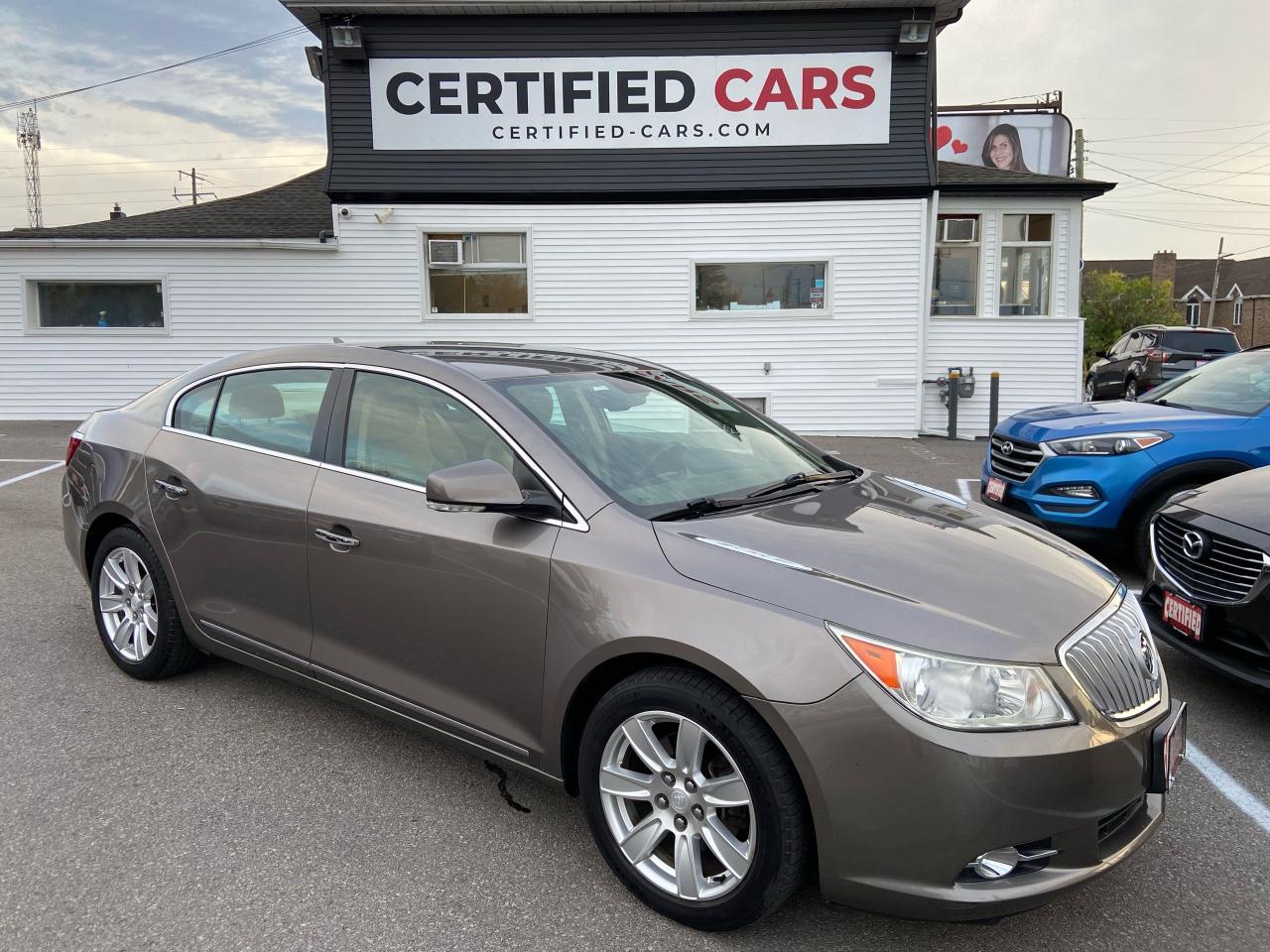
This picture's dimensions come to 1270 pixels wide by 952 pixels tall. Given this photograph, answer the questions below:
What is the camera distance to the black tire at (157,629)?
394 cm

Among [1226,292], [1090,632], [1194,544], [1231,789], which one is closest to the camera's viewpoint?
[1090,632]

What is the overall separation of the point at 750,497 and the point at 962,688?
42.0 inches

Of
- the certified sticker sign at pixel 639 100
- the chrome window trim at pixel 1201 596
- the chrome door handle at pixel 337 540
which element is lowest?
the chrome window trim at pixel 1201 596

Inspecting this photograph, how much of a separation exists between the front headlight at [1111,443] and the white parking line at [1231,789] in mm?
2548

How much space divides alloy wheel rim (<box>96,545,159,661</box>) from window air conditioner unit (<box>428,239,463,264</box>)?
32.7ft

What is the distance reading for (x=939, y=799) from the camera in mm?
2121

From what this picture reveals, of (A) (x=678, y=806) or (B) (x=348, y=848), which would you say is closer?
(A) (x=678, y=806)

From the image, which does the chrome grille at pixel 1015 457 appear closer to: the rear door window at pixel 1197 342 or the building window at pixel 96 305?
the building window at pixel 96 305

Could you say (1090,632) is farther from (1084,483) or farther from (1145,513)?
(1145,513)

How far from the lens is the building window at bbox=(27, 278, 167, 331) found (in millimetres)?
13742

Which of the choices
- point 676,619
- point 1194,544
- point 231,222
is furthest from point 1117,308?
point 676,619

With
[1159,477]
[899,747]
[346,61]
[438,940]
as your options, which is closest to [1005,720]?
[899,747]

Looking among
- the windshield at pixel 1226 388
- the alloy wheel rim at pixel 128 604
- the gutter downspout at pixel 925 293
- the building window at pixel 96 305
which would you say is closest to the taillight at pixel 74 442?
the alloy wheel rim at pixel 128 604

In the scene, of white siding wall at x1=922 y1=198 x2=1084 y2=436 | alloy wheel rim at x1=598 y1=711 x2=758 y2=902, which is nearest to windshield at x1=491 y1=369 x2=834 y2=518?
alloy wheel rim at x1=598 y1=711 x2=758 y2=902
